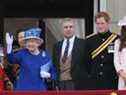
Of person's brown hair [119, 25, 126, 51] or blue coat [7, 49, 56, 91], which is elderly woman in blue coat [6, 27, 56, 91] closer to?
blue coat [7, 49, 56, 91]

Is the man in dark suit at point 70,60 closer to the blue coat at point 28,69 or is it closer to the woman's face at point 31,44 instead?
the blue coat at point 28,69

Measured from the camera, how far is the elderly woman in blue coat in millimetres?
9641

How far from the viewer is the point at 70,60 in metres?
10.1

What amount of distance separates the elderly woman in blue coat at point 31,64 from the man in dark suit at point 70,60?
45 cm

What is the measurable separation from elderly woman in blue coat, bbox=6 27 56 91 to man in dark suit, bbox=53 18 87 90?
1.46 ft

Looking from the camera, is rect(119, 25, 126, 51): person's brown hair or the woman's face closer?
the woman's face

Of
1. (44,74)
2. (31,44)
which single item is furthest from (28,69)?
(31,44)

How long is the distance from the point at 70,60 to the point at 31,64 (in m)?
0.72

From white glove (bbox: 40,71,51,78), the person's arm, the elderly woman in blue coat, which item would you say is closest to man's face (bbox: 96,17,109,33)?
the person's arm

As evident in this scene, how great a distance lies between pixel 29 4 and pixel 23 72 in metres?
3.85

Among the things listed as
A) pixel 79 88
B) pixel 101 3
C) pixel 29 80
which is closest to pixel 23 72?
pixel 29 80

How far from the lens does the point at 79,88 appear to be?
33.8 feet

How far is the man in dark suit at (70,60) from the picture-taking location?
1008 centimetres

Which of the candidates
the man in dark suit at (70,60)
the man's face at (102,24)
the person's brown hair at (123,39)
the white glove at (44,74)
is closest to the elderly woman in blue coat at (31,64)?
the white glove at (44,74)
